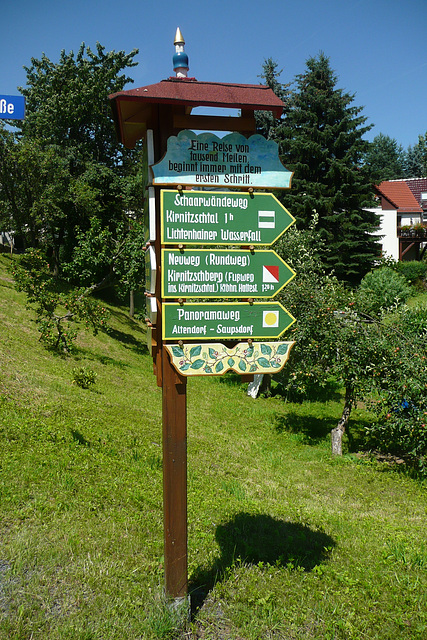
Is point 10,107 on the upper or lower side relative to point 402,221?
lower

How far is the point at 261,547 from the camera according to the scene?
6.30 meters

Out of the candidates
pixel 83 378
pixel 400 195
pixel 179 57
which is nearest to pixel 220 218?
pixel 179 57

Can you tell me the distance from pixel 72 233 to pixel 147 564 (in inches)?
1191

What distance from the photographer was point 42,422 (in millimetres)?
9203

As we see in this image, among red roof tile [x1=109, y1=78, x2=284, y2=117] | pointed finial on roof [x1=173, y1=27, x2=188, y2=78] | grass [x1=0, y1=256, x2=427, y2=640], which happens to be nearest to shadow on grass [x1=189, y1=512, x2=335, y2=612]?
grass [x1=0, y1=256, x2=427, y2=640]

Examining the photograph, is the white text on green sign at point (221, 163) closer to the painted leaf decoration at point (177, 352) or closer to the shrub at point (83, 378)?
the painted leaf decoration at point (177, 352)

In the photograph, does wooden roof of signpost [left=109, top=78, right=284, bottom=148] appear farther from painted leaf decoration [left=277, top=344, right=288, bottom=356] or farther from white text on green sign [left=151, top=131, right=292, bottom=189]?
painted leaf decoration [left=277, top=344, right=288, bottom=356]

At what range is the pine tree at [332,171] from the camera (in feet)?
112

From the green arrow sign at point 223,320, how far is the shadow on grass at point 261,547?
2.82 metres

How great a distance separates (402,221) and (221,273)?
A: 4855 centimetres

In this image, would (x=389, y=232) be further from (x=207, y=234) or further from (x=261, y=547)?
(x=207, y=234)

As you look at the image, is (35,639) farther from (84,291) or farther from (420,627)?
(84,291)

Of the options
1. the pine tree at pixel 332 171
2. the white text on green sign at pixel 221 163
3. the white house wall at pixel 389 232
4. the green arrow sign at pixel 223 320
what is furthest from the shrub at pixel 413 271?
the green arrow sign at pixel 223 320

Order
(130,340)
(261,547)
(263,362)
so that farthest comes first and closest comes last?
(130,340)
(261,547)
(263,362)
